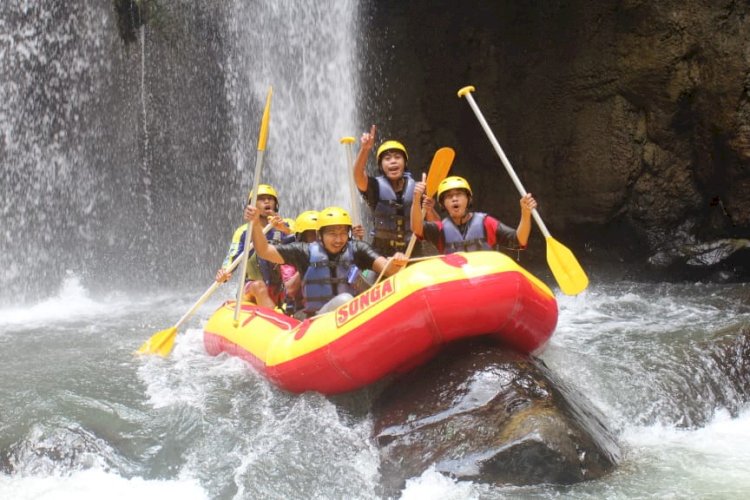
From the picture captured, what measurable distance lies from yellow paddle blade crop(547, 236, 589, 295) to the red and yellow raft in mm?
558

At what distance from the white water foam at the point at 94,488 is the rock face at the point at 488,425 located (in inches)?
38.6

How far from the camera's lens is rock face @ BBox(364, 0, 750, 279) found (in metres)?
8.39

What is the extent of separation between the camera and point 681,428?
Result: 4.25 metres

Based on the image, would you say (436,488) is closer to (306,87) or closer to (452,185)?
(452,185)

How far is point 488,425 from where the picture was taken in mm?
3607

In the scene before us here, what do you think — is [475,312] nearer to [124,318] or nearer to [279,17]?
[124,318]

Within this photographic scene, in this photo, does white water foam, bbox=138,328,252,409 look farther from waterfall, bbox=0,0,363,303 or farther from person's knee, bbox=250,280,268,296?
waterfall, bbox=0,0,363,303

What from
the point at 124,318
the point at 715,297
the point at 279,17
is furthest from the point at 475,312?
the point at 279,17

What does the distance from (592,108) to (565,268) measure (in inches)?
193

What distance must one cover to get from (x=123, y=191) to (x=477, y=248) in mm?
8443

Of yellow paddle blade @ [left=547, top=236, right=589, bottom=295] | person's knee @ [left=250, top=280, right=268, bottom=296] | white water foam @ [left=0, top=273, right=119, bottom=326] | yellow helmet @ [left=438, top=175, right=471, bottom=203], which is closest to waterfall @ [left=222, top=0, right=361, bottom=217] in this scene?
white water foam @ [left=0, top=273, right=119, bottom=326]

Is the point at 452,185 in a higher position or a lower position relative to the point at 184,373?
higher

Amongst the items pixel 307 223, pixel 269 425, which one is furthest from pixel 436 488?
pixel 307 223

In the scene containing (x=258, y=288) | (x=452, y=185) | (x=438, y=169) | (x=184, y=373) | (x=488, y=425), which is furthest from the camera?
(x=258, y=288)
